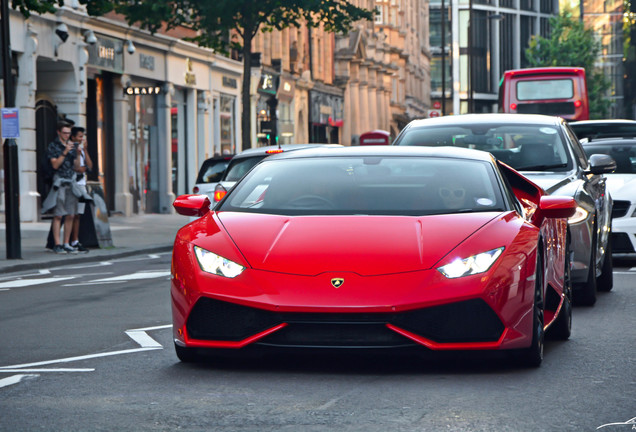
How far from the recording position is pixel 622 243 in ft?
48.7

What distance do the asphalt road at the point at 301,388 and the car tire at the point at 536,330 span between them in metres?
0.06

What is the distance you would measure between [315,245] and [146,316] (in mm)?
3833

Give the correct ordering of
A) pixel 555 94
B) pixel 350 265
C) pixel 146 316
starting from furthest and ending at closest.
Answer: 1. pixel 555 94
2. pixel 146 316
3. pixel 350 265

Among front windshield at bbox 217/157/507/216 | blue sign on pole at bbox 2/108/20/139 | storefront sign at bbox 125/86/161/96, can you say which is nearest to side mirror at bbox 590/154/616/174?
front windshield at bbox 217/157/507/216

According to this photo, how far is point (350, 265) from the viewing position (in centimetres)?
668

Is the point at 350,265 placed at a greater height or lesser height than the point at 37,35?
lesser

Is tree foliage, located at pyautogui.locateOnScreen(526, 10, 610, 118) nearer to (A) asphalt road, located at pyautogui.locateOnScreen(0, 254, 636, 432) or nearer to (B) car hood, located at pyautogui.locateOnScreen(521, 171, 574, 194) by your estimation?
(B) car hood, located at pyautogui.locateOnScreen(521, 171, 574, 194)

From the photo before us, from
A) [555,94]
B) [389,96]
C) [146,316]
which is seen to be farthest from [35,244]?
[389,96]

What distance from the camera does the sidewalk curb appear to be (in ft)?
55.9

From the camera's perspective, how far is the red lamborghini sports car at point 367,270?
6582 mm

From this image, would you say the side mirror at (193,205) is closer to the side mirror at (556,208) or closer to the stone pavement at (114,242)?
the side mirror at (556,208)

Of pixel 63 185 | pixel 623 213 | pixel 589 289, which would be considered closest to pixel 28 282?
pixel 63 185

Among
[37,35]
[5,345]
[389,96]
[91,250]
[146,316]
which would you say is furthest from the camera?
[389,96]

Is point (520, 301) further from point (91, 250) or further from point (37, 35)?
point (37, 35)
